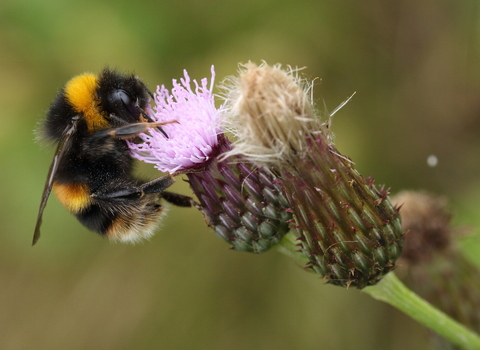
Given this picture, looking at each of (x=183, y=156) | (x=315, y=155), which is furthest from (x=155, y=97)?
(x=315, y=155)

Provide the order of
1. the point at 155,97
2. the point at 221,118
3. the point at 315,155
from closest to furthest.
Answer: the point at 315,155, the point at 221,118, the point at 155,97

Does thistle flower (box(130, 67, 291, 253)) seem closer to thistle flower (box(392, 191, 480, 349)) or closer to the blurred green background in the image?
thistle flower (box(392, 191, 480, 349))

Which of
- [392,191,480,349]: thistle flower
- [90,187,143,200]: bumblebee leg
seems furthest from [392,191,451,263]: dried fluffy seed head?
[90,187,143,200]: bumblebee leg

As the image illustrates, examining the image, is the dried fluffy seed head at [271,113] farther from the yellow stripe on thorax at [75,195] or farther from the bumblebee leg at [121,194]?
the yellow stripe on thorax at [75,195]

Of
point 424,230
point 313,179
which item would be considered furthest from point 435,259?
point 313,179

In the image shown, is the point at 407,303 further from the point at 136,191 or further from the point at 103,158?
the point at 103,158

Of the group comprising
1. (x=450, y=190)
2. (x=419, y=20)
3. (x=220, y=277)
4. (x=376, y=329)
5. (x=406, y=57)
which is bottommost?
(x=376, y=329)

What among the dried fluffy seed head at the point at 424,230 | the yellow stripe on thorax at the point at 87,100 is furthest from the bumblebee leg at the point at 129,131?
the dried fluffy seed head at the point at 424,230

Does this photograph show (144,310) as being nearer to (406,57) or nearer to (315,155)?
(315,155)
